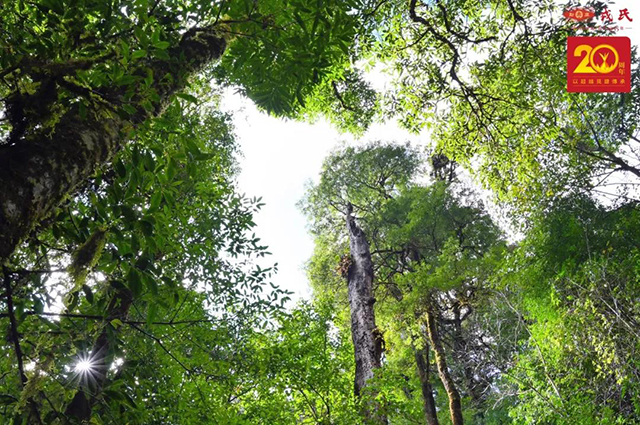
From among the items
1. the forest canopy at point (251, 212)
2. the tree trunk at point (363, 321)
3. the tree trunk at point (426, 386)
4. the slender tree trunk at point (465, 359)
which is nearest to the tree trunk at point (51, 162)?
the forest canopy at point (251, 212)

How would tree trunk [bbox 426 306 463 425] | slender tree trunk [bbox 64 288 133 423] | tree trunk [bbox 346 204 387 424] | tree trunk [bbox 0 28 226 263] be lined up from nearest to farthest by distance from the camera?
1. tree trunk [bbox 0 28 226 263]
2. slender tree trunk [bbox 64 288 133 423]
3. tree trunk [bbox 346 204 387 424]
4. tree trunk [bbox 426 306 463 425]

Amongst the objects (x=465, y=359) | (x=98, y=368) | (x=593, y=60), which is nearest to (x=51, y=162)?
(x=98, y=368)

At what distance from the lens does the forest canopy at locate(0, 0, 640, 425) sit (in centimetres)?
149

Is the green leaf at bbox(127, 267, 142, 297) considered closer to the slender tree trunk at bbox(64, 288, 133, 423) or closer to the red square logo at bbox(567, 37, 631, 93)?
the slender tree trunk at bbox(64, 288, 133, 423)

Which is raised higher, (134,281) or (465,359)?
(465,359)

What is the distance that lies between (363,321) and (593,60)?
5856 millimetres

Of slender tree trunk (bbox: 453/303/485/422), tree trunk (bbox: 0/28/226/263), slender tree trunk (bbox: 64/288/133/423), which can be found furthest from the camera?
slender tree trunk (bbox: 453/303/485/422)

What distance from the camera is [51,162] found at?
1401mm

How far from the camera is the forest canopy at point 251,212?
4.88ft

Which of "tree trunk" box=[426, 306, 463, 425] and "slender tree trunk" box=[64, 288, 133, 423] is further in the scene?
"tree trunk" box=[426, 306, 463, 425]

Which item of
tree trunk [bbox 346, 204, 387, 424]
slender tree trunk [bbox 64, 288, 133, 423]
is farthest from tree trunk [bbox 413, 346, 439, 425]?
slender tree trunk [bbox 64, 288, 133, 423]

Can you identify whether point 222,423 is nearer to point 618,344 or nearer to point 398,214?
point 618,344

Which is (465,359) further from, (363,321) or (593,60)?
(593,60)

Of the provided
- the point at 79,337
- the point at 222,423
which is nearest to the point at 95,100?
the point at 79,337
